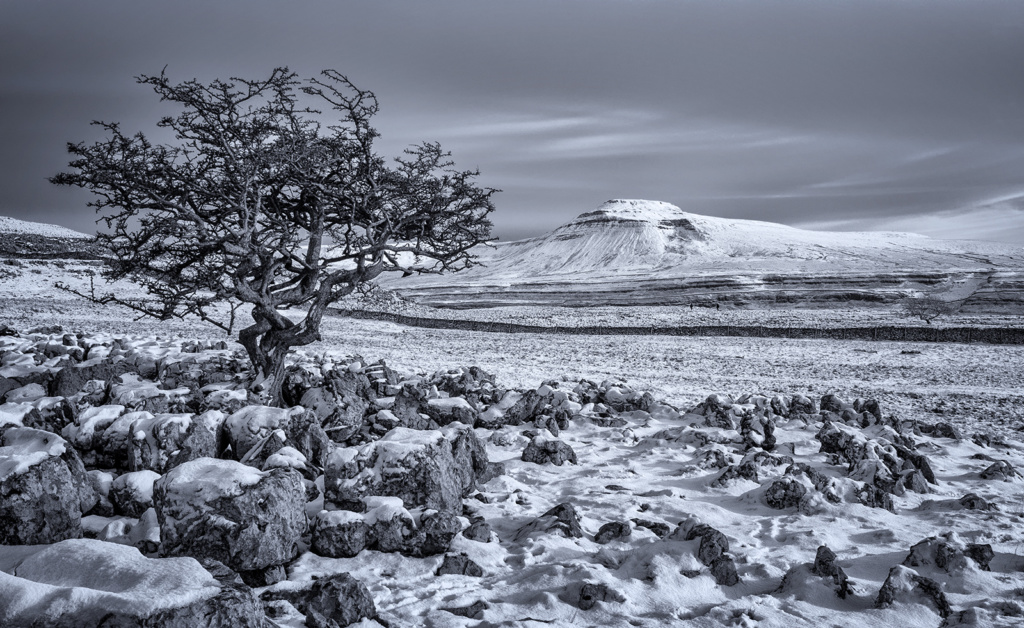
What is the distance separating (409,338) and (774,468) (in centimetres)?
2312

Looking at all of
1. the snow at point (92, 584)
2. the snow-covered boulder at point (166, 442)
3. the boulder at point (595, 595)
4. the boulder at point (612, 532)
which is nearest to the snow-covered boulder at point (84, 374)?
the snow-covered boulder at point (166, 442)

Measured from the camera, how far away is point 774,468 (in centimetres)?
754

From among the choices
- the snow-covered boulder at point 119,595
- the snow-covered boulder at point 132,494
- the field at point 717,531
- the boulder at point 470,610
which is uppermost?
the snow-covered boulder at point 119,595

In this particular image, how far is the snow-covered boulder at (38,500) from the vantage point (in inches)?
191

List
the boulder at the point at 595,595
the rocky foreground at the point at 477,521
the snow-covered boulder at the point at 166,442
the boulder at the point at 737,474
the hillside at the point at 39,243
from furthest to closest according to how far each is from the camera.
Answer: the hillside at the point at 39,243 < the boulder at the point at 737,474 < the snow-covered boulder at the point at 166,442 < the boulder at the point at 595,595 < the rocky foreground at the point at 477,521

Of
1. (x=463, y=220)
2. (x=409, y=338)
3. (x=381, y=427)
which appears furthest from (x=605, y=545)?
(x=409, y=338)

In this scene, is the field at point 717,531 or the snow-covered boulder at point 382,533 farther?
the snow-covered boulder at point 382,533

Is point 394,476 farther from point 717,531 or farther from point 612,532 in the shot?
point 717,531

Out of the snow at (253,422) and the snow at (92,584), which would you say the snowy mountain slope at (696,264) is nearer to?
the snow at (253,422)

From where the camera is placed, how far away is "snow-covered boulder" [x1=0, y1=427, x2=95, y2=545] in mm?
4844

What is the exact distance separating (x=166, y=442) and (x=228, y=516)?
223 centimetres

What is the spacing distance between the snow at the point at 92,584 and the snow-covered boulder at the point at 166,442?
2.50m

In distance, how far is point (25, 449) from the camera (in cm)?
598

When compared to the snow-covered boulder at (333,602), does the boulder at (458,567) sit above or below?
below
